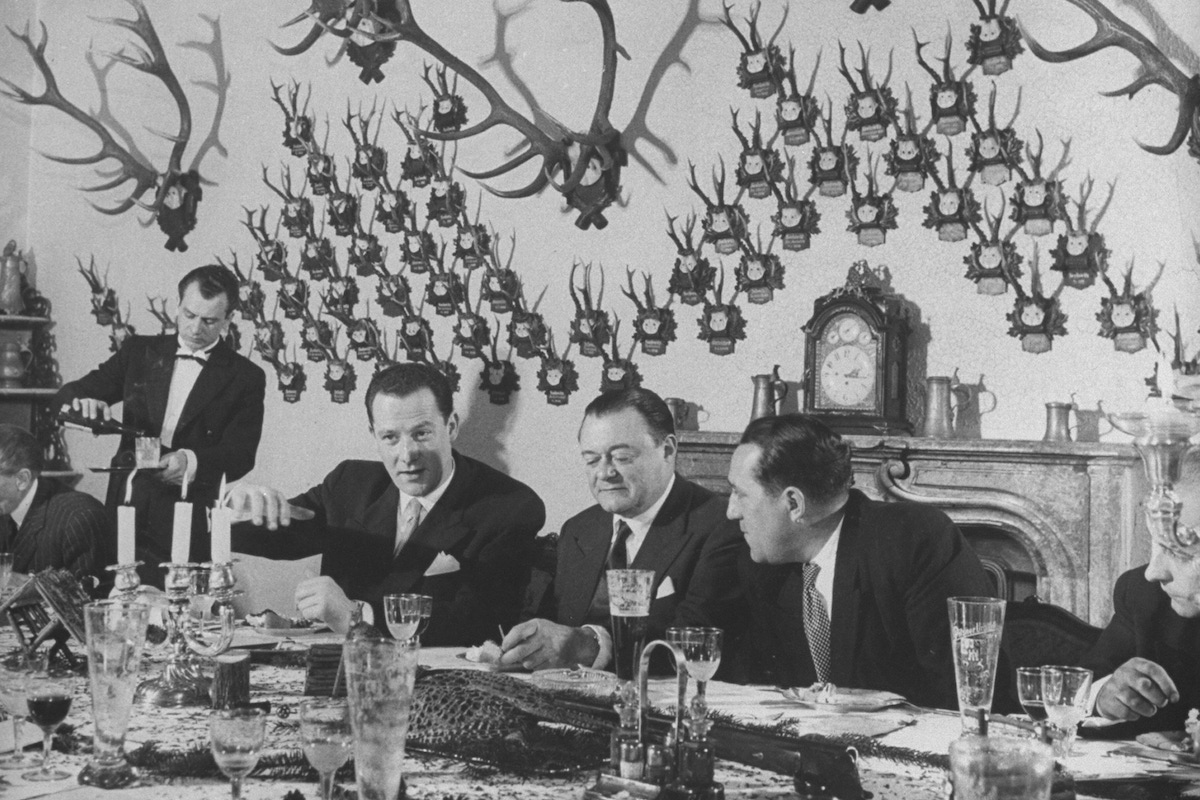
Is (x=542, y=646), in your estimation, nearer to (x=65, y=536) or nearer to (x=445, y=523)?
(x=445, y=523)

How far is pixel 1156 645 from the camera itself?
8.79 feet

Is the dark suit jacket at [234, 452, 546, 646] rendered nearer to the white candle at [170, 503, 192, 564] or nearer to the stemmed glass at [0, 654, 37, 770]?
the white candle at [170, 503, 192, 564]

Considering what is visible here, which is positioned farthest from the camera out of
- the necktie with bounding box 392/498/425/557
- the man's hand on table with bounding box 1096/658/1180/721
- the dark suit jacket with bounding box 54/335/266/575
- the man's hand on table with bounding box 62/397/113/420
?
the dark suit jacket with bounding box 54/335/266/575

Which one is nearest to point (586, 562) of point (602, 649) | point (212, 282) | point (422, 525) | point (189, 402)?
point (422, 525)

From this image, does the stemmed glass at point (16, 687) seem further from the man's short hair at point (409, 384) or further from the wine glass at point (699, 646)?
the man's short hair at point (409, 384)

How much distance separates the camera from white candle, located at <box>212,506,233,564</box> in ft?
8.24

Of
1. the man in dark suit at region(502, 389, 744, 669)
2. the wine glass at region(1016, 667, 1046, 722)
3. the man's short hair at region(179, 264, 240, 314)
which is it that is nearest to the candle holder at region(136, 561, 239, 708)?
the man in dark suit at region(502, 389, 744, 669)

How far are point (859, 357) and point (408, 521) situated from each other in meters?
2.00

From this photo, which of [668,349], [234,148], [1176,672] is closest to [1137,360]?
[668,349]

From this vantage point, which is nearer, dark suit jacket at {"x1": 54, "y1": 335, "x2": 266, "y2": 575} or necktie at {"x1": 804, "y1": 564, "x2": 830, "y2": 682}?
necktie at {"x1": 804, "y1": 564, "x2": 830, "y2": 682}

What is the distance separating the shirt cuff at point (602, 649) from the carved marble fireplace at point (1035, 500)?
2.08 meters

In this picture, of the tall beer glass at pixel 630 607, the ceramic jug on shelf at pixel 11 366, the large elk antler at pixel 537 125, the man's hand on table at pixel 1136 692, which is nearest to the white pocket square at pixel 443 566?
the tall beer glass at pixel 630 607

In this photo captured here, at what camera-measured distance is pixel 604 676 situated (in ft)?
8.74

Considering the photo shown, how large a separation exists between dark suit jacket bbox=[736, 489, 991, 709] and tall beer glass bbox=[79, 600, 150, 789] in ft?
5.46
